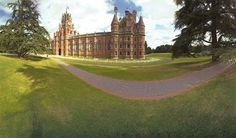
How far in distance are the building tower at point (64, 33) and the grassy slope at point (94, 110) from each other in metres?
0.68

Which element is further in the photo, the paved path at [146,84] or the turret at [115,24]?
the turret at [115,24]

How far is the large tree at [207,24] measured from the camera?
1276 cm

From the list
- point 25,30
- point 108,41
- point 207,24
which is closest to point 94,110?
point 108,41

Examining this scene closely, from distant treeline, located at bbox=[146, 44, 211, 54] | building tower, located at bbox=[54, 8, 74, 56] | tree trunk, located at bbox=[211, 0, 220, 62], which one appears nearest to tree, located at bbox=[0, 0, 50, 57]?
building tower, located at bbox=[54, 8, 74, 56]

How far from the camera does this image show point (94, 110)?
11.0 meters

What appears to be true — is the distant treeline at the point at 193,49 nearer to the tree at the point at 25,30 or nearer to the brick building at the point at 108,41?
the brick building at the point at 108,41

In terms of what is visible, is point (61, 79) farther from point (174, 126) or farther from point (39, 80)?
point (174, 126)

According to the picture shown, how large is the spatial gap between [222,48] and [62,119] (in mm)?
7019

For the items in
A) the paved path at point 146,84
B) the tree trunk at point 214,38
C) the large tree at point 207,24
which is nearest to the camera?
the paved path at point 146,84

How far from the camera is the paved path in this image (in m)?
11.2

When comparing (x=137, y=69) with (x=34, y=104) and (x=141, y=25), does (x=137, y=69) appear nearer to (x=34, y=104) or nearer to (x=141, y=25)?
(x=141, y=25)

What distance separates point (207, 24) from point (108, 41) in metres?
4.51

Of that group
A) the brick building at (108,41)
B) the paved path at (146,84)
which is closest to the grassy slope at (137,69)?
the paved path at (146,84)

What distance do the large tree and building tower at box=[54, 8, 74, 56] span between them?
4.62 meters
